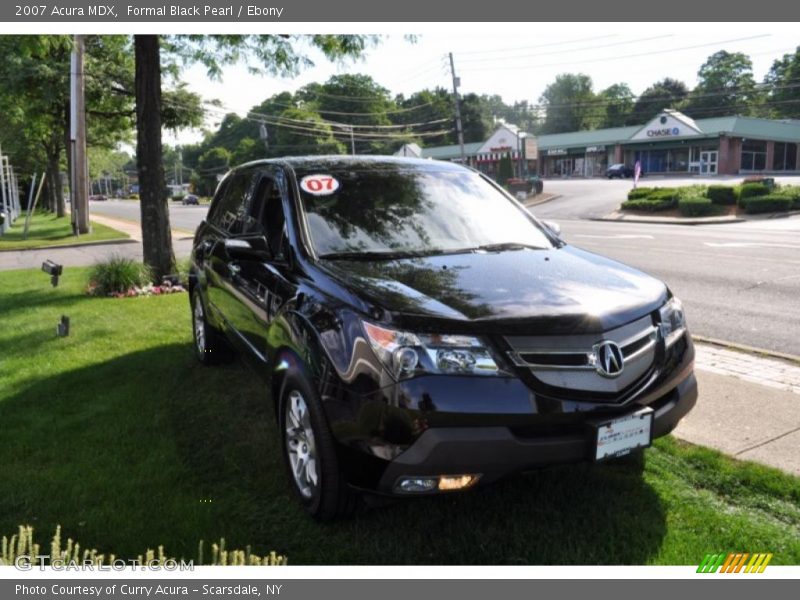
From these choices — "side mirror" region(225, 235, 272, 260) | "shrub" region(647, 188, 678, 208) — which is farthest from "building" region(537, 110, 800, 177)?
"side mirror" region(225, 235, 272, 260)

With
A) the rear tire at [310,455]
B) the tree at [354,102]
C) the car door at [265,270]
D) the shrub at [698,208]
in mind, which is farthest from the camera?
the tree at [354,102]

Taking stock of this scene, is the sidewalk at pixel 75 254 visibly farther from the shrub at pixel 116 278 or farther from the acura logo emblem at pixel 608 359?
the acura logo emblem at pixel 608 359

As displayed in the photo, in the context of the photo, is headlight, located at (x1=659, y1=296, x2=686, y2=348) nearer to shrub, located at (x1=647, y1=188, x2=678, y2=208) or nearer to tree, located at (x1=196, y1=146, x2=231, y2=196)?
shrub, located at (x1=647, y1=188, x2=678, y2=208)

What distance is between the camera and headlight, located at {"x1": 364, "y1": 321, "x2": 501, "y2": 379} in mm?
2801

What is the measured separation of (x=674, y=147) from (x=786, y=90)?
4217 centimetres

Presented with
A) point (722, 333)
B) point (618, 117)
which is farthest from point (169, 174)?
point (722, 333)

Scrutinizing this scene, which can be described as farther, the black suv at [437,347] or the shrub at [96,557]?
the black suv at [437,347]

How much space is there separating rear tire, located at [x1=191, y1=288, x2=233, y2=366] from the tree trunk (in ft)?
17.3

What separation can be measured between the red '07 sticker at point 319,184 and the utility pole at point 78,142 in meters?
19.1

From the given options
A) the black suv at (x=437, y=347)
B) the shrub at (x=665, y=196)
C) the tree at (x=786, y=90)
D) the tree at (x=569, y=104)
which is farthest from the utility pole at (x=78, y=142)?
the tree at (x=569, y=104)

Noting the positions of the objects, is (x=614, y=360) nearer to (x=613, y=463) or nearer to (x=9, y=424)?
(x=613, y=463)

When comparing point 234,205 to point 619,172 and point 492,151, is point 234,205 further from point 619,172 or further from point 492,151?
point 492,151

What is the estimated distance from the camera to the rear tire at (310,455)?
3.12 m

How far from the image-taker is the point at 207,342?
235 inches
